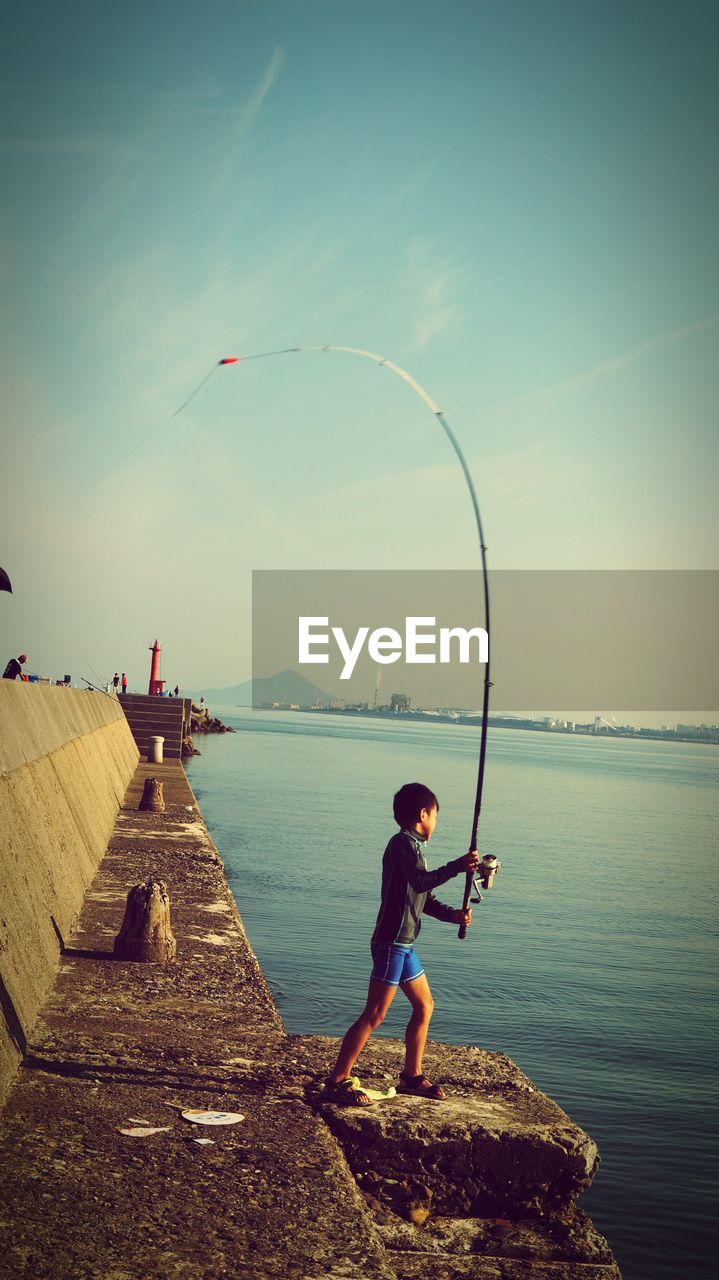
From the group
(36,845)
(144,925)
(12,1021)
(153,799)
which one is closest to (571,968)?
(153,799)

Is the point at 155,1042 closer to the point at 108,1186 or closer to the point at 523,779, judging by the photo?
the point at 108,1186

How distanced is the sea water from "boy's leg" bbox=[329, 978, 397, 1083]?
8.96 feet

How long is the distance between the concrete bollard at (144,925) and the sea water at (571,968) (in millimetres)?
3061

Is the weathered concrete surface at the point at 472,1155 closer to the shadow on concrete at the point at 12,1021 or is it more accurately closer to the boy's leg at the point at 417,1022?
the boy's leg at the point at 417,1022

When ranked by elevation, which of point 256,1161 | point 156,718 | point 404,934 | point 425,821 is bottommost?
point 256,1161

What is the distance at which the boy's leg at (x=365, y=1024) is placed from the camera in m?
4.08

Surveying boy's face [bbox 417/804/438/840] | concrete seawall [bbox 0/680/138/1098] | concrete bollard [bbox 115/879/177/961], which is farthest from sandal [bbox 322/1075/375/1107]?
concrete bollard [bbox 115/879/177/961]

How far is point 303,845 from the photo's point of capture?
21.6m

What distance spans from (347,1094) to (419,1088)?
334mm

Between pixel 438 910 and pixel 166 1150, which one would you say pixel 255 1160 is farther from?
pixel 438 910

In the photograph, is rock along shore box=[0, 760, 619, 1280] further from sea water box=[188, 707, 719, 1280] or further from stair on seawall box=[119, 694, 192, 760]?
stair on seawall box=[119, 694, 192, 760]

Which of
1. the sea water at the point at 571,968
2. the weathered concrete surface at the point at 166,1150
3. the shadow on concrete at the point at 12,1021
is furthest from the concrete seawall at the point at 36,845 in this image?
the sea water at the point at 571,968

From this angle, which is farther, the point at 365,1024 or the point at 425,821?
the point at 425,821

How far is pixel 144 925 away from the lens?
593 cm
